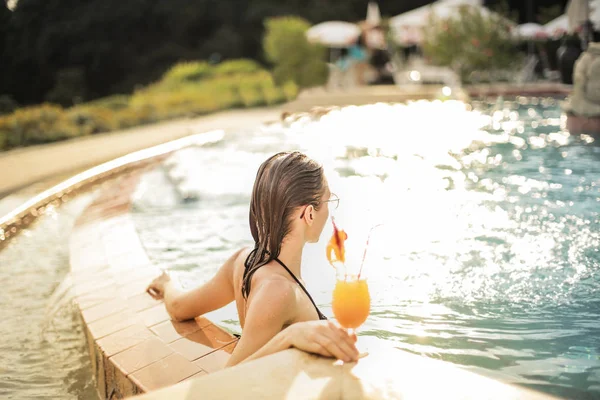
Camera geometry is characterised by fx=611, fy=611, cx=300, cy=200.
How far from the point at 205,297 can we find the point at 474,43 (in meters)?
14.8

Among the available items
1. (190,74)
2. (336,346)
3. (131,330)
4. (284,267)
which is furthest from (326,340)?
(190,74)

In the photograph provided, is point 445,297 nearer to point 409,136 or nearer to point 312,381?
point 312,381

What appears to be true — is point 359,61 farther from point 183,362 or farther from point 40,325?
point 183,362

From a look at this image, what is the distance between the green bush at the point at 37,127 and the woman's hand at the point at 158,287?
6.83 metres

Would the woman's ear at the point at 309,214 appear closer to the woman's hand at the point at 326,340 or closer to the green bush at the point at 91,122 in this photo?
the woman's hand at the point at 326,340

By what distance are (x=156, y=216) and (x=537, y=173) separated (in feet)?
13.0

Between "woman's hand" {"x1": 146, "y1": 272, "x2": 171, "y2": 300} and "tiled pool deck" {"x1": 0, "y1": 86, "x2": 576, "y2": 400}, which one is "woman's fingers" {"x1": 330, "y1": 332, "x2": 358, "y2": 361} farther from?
"woman's hand" {"x1": 146, "y1": 272, "x2": 171, "y2": 300}

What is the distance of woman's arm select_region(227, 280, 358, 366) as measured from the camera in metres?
1.79

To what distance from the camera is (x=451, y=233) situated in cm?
451

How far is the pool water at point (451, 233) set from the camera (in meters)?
2.86

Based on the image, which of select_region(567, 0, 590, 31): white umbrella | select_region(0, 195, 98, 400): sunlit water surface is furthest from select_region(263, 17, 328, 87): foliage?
select_region(0, 195, 98, 400): sunlit water surface

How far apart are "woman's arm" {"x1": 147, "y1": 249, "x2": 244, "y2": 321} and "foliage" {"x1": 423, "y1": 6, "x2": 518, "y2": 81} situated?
14676mm

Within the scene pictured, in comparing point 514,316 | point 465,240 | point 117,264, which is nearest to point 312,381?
point 514,316

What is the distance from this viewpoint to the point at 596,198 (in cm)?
529
